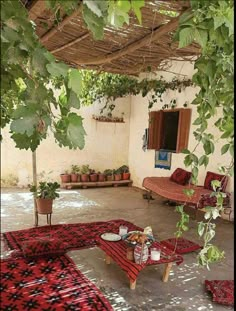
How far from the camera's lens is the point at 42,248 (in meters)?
3.48

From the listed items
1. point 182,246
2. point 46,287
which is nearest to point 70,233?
point 46,287

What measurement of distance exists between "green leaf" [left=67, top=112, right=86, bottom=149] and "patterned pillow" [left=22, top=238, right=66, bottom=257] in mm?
3165

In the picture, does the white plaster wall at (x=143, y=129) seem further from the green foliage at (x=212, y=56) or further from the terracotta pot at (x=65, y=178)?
the green foliage at (x=212, y=56)

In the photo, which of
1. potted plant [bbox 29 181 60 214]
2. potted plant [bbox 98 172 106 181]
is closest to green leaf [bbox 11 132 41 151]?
potted plant [bbox 29 181 60 214]

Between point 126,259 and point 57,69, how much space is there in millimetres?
2686

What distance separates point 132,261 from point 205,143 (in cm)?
230

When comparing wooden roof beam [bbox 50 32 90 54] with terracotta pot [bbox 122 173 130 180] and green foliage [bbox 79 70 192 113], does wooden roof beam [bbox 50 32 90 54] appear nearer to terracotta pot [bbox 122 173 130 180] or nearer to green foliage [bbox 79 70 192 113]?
green foliage [bbox 79 70 192 113]

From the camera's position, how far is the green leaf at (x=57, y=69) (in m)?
0.56

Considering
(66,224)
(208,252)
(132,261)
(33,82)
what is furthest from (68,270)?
(33,82)

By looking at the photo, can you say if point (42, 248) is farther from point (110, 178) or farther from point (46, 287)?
point (110, 178)

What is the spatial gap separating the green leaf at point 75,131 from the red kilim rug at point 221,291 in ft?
8.99

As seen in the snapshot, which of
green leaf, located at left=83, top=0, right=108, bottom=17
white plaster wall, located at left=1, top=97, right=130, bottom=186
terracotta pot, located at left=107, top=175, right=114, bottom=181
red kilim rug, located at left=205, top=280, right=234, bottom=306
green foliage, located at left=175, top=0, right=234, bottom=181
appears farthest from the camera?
terracotta pot, located at left=107, top=175, right=114, bottom=181

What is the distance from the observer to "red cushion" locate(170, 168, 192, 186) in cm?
614

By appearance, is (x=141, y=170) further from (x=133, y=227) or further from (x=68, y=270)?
(x=68, y=270)
